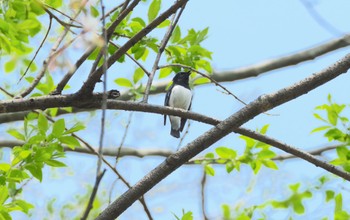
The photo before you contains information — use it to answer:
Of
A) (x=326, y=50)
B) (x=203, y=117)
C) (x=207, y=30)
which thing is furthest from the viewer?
(x=326, y=50)

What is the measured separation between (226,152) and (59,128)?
3.51 feet

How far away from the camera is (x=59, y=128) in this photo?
9.37 ft

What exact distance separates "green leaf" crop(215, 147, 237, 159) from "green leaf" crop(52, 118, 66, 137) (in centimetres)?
100

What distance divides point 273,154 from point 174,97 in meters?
2.35

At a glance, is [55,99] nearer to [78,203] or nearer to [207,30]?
[207,30]

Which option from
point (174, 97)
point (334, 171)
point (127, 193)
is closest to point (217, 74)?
point (174, 97)

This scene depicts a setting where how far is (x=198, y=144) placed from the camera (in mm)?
2398

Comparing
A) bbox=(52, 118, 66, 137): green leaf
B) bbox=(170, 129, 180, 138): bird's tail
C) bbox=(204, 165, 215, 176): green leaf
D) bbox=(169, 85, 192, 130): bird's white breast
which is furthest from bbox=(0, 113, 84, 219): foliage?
bbox=(169, 85, 192, 130): bird's white breast

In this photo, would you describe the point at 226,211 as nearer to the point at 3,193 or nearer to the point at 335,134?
the point at 335,134

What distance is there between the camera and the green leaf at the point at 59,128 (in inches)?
112

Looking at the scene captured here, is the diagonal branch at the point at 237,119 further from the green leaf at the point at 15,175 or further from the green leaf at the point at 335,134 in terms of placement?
the green leaf at the point at 335,134

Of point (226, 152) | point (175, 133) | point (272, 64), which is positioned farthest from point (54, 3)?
point (272, 64)

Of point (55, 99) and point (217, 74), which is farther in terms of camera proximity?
point (217, 74)

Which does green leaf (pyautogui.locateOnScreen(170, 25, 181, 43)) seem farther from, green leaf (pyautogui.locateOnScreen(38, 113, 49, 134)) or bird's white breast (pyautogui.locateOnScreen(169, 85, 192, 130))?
bird's white breast (pyautogui.locateOnScreen(169, 85, 192, 130))
